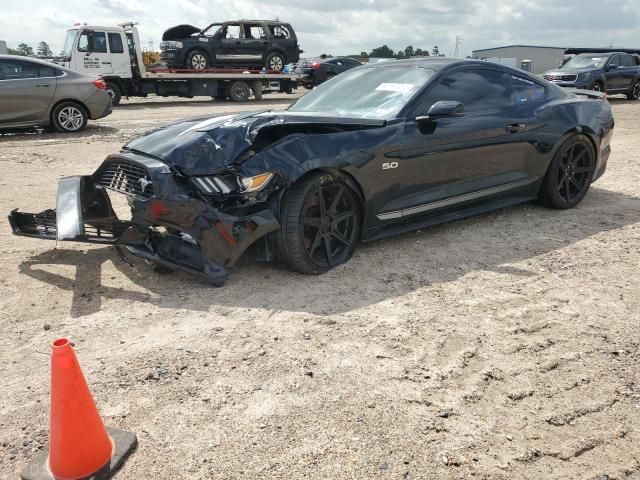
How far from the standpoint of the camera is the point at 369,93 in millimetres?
4629

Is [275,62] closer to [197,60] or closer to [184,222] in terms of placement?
[197,60]

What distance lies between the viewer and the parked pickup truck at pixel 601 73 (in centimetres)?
1852

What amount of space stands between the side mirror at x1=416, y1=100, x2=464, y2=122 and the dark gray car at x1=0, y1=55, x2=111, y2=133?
8.71 meters

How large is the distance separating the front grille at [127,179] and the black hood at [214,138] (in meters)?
0.14

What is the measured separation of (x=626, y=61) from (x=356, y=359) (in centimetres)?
2184

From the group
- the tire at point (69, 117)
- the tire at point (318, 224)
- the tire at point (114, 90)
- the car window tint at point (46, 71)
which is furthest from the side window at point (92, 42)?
the tire at point (318, 224)

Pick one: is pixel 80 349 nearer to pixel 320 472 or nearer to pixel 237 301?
pixel 237 301

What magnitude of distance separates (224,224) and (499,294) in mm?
1916

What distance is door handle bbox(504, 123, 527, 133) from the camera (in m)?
4.95

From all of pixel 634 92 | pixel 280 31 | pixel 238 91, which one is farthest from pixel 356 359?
pixel 634 92

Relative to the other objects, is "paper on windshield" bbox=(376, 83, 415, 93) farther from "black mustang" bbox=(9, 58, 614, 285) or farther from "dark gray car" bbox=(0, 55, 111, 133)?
"dark gray car" bbox=(0, 55, 111, 133)

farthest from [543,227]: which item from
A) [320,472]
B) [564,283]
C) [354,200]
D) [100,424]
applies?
[100,424]

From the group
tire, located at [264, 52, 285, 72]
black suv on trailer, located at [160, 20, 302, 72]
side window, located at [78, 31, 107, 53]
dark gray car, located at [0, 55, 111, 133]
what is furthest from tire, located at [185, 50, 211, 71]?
dark gray car, located at [0, 55, 111, 133]

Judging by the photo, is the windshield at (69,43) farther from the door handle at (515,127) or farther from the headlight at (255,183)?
the headlight at (255,183)
